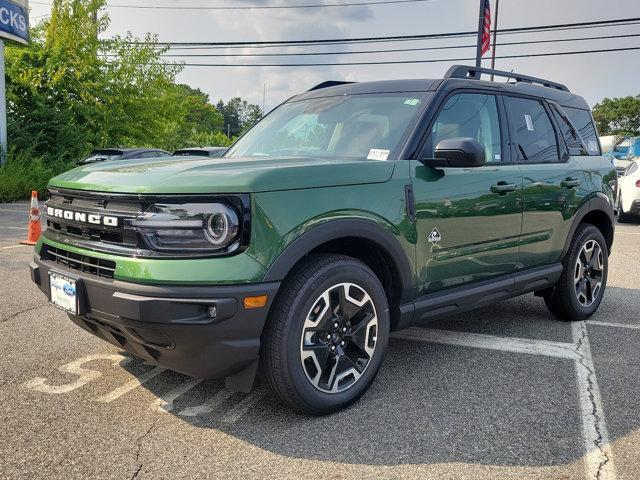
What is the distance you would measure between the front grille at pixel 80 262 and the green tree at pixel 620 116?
7857 centimetres

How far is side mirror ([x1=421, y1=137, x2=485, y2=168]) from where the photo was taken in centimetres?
329

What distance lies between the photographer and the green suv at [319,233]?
8.64 feet

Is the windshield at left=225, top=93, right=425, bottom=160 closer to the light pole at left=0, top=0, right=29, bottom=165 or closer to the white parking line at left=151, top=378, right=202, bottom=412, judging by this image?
the white parking line at left=151, top=378, right=202, bottom=412

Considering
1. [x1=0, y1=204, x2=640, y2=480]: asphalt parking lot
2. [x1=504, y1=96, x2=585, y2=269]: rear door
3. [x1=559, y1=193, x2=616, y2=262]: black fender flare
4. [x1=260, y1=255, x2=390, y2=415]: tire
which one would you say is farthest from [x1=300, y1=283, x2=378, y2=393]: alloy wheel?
[x1=559, y1=193, x2=616, y2=262]: black fender flare

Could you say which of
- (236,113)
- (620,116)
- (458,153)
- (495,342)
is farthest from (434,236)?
(236,113)

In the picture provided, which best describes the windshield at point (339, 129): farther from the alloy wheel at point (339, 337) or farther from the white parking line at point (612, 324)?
the white parking line at point (612, 324)

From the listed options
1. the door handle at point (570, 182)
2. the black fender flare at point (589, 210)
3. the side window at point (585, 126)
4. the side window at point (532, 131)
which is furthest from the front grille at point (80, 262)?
the side window at point (585, 126)

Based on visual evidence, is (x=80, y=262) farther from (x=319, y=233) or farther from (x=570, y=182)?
(x=570, y=182)

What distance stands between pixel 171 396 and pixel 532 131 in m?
3.21

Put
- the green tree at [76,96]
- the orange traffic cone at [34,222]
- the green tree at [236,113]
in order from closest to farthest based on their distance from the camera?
1. the orange traffic cone at [34,222]
2. the green tree at [76,96]
3. the green tree at [236,113]

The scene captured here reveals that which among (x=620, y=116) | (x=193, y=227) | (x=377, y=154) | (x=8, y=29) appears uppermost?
Result: (x=620, y=116)

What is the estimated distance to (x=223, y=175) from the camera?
2736mm

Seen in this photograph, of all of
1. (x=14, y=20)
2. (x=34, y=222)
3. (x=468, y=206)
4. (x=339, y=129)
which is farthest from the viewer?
(x=14, y=20)

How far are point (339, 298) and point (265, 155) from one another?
1309 mm
